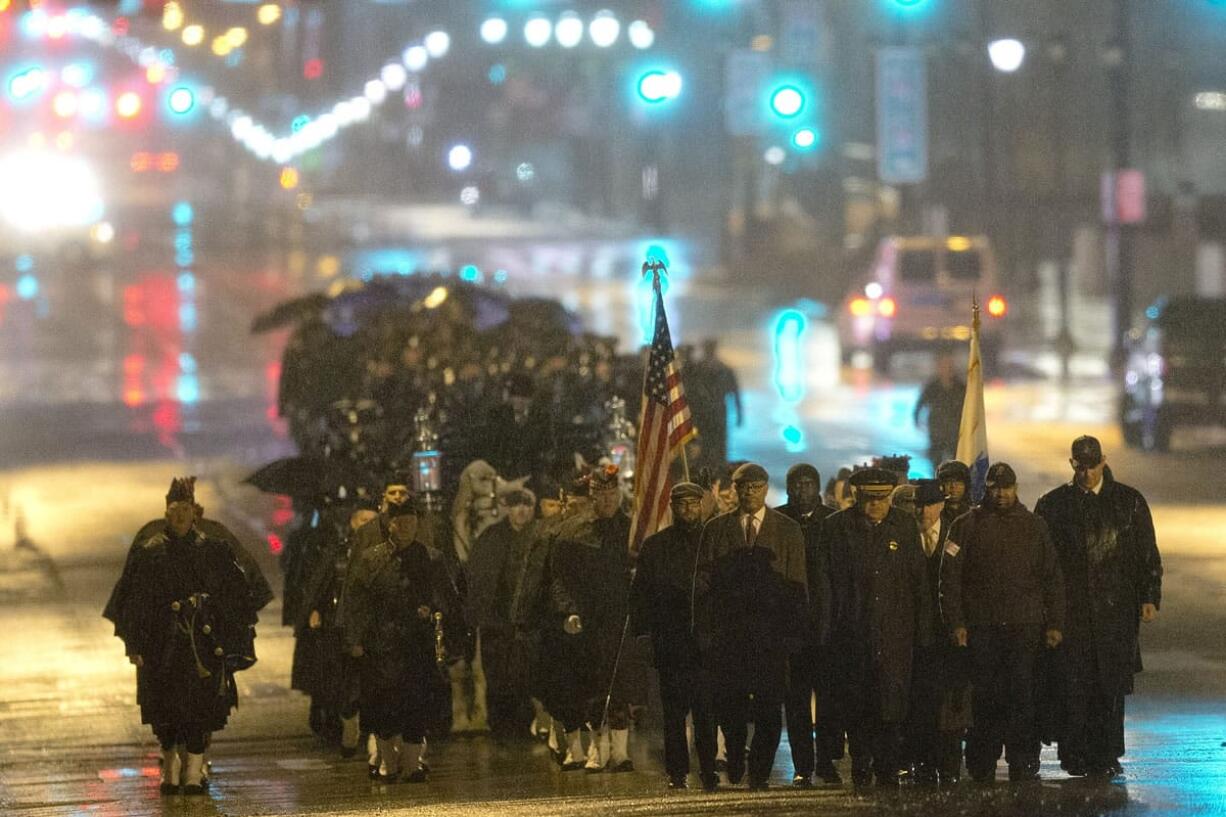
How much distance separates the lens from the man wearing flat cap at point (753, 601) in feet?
35.9

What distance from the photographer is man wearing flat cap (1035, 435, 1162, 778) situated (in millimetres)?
11344

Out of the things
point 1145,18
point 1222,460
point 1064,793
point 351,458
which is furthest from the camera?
point 1145,18

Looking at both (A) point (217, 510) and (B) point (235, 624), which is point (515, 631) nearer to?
(B) point (235, 624)

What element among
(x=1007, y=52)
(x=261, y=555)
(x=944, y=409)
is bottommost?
(x=261, y=555)

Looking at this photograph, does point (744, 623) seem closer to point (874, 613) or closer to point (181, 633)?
point (874, 613)

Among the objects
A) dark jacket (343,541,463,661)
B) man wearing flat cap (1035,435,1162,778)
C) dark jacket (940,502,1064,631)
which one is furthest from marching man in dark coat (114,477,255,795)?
man wearing flat cap (1035,435,1162,778)

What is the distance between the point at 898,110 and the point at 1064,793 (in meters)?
35.8

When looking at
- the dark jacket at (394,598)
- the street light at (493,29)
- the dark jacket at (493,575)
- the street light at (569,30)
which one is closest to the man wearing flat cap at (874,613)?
the dark jacket at (394,598)

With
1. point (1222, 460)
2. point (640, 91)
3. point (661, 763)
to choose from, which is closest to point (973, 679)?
point (661, 763)

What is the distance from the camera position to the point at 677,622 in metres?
11.2

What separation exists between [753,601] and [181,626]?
8.94 feet

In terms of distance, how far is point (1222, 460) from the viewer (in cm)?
2655

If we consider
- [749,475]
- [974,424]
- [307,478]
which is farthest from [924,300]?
[749,475]

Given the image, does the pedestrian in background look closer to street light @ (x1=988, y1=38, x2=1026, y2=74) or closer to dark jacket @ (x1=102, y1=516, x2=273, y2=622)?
dark jacket @ (x1=102, y1=516, x2=273, y2=622)
